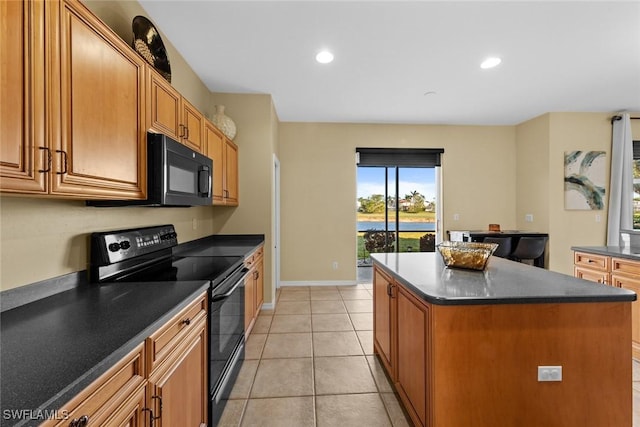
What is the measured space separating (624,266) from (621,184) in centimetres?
276

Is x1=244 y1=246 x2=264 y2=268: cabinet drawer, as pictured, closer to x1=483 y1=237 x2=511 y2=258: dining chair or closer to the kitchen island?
the kitchen island

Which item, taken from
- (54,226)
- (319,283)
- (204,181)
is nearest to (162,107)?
(204,181)

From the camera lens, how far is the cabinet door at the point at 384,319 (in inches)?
73.5

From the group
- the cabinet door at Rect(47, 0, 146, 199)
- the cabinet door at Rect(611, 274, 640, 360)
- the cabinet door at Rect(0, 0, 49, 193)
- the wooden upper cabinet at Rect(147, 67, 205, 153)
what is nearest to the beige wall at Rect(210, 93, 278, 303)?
the wooden upper cabinet at Rect(147, 67, 205, 153)

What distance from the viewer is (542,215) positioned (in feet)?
14.3

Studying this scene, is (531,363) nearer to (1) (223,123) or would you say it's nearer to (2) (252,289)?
(2) (252,289)

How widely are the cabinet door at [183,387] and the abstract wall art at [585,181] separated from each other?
5.32 meters

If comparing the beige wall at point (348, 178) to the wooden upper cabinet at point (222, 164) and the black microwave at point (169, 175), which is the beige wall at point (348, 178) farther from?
the black microwave at point (169, 175)

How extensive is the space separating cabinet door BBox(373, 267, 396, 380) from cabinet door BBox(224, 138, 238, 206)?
5.85 feet

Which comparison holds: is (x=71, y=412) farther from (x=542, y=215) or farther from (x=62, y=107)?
(x=542, y=215)

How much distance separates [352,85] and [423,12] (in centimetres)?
128

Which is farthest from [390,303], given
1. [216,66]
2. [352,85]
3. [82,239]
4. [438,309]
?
[216,66]

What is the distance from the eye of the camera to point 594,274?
2.59 meters

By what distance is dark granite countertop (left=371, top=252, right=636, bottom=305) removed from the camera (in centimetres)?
123
